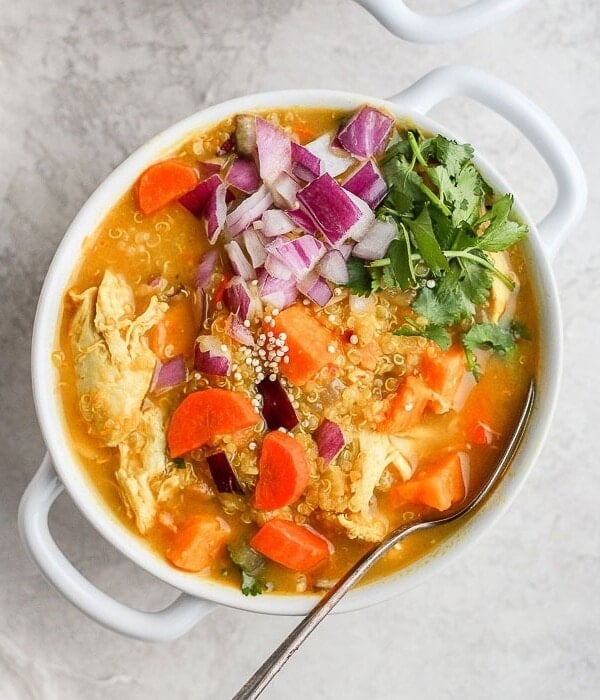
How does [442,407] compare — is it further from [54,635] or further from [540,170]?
[54,635]

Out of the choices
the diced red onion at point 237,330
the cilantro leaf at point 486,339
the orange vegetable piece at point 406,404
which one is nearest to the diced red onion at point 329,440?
the orange vegetable piece at point 406,404

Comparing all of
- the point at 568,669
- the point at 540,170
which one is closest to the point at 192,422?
the point at 540,170

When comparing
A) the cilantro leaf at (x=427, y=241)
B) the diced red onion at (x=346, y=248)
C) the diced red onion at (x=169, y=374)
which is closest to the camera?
the cilantro leaf at (x=427, y=241)

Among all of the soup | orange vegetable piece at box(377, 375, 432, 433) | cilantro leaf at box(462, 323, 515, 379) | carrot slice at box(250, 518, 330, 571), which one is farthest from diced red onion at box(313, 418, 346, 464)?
cilantro leaf at box(462, 323, 515, 379)

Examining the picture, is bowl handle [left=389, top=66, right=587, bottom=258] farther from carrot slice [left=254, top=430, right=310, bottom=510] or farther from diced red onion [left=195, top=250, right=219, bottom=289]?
carrot slice [left=254, top=430, right=310, bottom=510]

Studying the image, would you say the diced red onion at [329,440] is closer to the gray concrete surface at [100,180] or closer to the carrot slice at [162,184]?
the carrot slice at [162,184]

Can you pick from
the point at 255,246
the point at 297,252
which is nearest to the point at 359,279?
the point at 297,252
